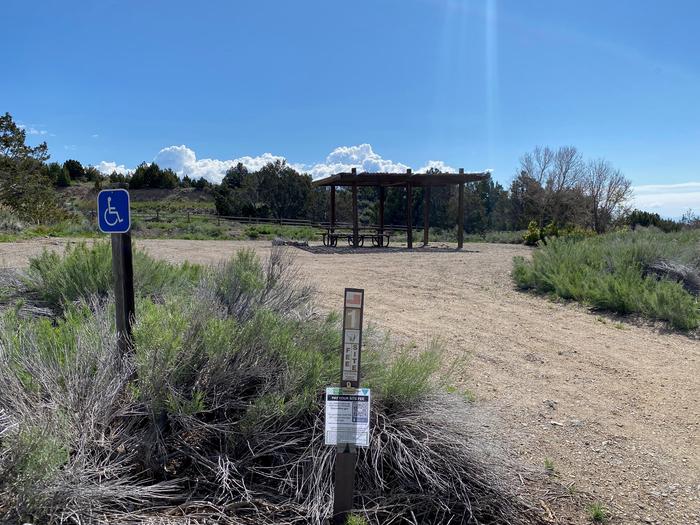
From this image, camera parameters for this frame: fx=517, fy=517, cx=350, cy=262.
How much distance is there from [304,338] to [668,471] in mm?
2363

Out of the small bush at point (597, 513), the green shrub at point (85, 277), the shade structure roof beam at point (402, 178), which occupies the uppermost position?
the shade structure roof beam at point (402, 178)

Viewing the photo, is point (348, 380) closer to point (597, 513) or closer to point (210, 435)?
point (210, 435)

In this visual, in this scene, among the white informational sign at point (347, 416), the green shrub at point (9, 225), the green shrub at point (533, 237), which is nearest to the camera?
the white informational sign at point (347, 416)

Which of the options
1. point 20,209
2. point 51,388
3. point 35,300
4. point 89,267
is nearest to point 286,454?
point 51,388

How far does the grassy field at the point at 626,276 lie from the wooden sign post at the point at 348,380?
18.6 ft

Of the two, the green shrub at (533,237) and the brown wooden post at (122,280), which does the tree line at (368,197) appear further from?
the brown wooden post at (122,280)

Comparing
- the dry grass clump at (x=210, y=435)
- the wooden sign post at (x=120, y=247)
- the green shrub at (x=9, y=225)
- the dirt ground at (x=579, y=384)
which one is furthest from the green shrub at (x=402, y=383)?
the green shrub at (x=9, y=225)

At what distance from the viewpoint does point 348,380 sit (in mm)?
2396

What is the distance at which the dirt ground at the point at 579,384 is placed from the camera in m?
3.00

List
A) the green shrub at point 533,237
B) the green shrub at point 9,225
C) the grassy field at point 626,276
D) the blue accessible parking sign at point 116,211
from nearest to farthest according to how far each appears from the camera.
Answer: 1. the blue accessible parking sign at point 116,211
2. the grassy field at point 626,276
3. the green shrub at point 9,225
4. the green shrub at point 533,237

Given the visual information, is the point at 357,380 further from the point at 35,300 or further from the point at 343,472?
the point at 35,300

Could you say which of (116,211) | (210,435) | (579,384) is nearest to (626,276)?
(579,384)

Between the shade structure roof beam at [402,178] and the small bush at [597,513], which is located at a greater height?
the shade structure roof beam at [402,178]

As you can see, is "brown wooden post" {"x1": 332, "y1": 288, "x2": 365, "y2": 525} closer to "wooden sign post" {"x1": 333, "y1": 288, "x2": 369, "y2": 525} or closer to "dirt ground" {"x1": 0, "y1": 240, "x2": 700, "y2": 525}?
"wooden sign post" {"x1": 333, "y1": 288, "x2": 369, "y2": 525}
